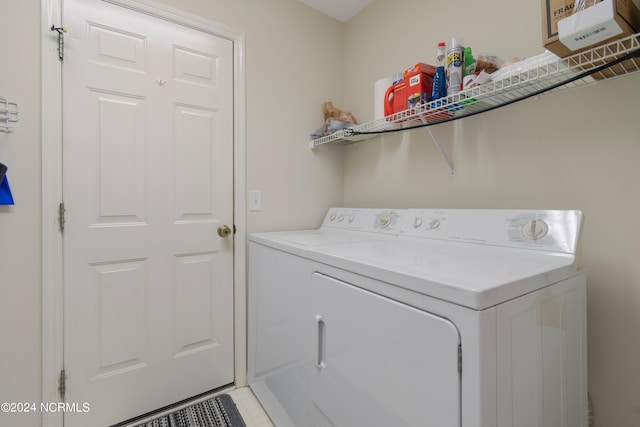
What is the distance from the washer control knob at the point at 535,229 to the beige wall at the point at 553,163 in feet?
0.75

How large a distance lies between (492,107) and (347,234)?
38.9 inches

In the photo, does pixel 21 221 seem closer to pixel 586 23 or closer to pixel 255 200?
pixel 255 200

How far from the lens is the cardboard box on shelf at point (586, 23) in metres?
0.72

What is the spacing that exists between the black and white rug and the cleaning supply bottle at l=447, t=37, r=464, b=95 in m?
1.86

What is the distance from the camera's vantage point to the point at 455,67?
1.17 metres

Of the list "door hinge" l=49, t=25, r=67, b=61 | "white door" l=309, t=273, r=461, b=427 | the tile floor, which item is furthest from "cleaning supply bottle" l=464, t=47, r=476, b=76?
the tile floor

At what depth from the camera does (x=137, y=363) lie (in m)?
1.50

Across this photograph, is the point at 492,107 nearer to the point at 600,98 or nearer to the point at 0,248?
the point at 600,98

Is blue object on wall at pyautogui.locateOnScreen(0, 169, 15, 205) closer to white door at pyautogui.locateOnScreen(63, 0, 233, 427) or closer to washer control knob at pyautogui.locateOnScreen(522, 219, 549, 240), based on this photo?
white door at pyautogui.locateOnScreen(63, 0, 233, 427)

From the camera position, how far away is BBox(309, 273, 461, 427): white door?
0.69 metres

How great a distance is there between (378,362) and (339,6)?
2265 millimetres

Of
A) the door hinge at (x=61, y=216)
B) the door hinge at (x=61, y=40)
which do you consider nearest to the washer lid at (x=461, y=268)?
the door hinge at (x=61, y=216)

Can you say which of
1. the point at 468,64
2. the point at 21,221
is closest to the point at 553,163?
the point at 468,64

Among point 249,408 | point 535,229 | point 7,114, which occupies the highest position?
point 7,114
